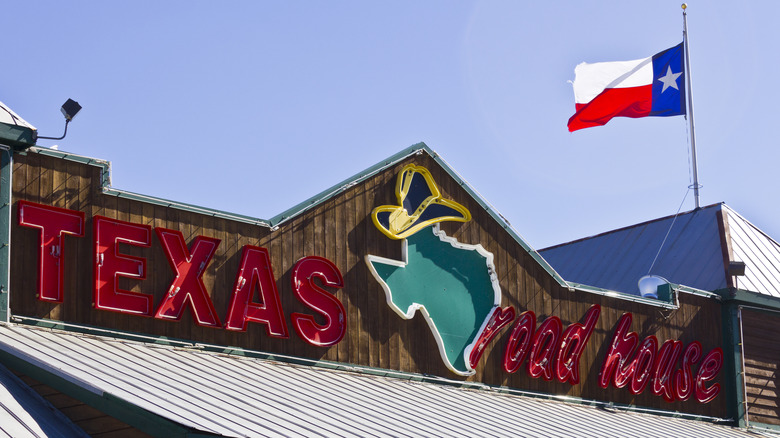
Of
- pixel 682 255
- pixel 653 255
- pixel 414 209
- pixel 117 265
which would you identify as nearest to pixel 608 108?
pixel 682 255

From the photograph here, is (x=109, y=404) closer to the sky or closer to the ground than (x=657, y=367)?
closer to the sky

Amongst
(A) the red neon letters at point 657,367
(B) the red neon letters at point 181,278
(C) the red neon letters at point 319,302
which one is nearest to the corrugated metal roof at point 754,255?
(A) the red neon letters at point 657,367

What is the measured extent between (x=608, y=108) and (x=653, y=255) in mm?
4748

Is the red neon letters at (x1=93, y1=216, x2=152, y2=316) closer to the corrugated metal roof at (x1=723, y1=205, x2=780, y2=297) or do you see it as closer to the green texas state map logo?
the green texas state map logo

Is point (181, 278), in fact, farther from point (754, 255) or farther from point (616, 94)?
point (754, 255)

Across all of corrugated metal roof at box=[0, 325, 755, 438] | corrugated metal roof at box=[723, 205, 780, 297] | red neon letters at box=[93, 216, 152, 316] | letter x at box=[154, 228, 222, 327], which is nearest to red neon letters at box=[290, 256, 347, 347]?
corrugated metal roof at box=[0, 325, 755, 438]

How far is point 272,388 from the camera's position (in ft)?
45.2

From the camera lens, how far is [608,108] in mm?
24391

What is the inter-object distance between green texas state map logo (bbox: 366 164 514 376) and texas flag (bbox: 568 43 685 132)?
22.0 feet

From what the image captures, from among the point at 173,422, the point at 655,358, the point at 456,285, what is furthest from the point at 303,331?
the point at 655,358

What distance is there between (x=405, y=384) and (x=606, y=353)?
5938 mm

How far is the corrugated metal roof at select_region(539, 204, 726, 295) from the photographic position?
25281mm

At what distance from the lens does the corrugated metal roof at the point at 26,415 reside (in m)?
10.0

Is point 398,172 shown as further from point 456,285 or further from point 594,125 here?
point 594,125
